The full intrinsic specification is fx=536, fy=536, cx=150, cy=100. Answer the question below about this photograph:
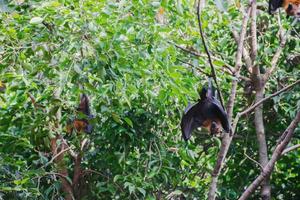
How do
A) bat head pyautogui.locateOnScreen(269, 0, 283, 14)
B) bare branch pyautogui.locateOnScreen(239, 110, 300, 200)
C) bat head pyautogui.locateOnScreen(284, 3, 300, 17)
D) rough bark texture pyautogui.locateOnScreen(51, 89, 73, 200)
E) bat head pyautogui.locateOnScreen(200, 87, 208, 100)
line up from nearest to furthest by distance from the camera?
bare branch pyautogui.locateOnScreen(239, 110, 300, 200)
bat head pyautogui.locateOnScreen(284, 3, 300, 17)
bat head pyautogui.locateOnScreen(269, 0, 283, 14)
bat head pyautogui.locateOnScreen(200, 87, 208, 100)
rough bark texture pyautogui.locateOnScreen(51, 89, 73, 200)

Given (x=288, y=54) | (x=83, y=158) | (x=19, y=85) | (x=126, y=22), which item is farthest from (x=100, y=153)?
(x=288, y=54)

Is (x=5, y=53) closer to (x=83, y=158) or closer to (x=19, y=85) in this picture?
(x=19, y=85)

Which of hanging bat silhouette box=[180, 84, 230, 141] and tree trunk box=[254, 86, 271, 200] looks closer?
hanging bat silhouette box=[180, 84, 230, 141]

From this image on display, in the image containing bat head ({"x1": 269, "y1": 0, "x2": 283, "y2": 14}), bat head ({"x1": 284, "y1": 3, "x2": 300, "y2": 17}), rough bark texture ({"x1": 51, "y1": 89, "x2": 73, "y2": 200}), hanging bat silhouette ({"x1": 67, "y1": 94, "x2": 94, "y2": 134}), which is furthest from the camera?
rough bark texture ({"x1": 51, "y1": 89, "x2": 73, "y2": 200})

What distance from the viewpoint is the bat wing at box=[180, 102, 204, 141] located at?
215 centimetres

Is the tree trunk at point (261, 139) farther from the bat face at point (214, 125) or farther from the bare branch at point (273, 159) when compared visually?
the bare branch at point (273, 159)

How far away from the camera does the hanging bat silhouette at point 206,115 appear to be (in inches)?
79.8

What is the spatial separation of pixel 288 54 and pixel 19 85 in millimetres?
1472

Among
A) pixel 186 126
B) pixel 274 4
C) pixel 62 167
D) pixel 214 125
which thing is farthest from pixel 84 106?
pixel 274 4

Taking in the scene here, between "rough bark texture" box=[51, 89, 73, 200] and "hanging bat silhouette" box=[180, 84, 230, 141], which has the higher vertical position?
"hanging bat silhouette" box=[180, 84, 230, 141]

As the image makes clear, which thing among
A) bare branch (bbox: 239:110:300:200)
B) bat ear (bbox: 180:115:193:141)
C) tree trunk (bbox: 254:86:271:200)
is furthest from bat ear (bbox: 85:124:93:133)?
bare branch (bbox: 239:110:300:200)

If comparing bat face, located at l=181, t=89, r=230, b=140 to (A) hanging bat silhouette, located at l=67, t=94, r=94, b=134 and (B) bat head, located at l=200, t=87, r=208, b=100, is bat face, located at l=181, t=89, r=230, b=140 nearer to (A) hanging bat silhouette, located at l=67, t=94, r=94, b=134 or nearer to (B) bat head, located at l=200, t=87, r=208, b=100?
(B) bat head, located at l=200, t=87, r=208, b=100

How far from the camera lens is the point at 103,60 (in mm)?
1904

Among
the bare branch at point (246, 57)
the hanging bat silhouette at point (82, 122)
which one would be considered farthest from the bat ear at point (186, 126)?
the bare branch at point (246, 57)
